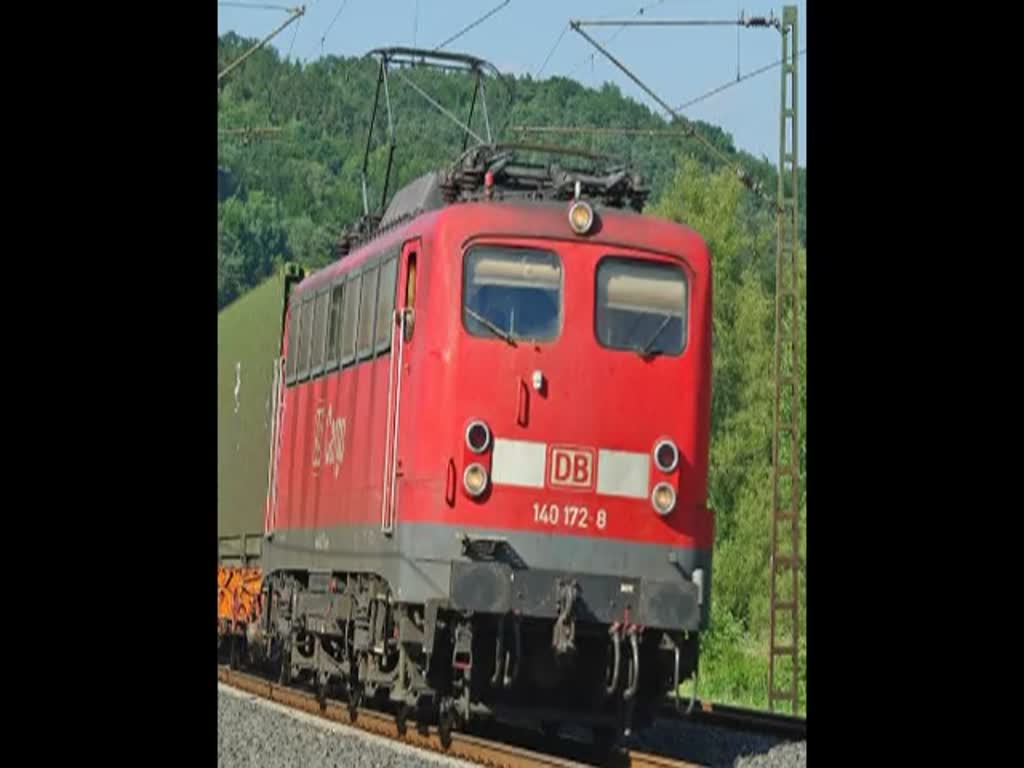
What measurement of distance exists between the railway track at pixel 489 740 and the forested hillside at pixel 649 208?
382 cm

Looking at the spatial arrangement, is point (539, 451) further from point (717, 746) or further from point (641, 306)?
point (717, 746)

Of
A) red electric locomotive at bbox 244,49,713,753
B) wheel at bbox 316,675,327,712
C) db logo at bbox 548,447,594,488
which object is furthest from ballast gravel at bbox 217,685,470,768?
db logo at bbox 548,447,594,488

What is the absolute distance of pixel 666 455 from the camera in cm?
1194

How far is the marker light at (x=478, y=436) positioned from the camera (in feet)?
38.3

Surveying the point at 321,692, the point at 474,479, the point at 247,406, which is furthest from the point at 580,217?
the point at 247,406

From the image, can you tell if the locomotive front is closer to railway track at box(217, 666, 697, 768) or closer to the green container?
railway track at box(217, 666, 697, 768)

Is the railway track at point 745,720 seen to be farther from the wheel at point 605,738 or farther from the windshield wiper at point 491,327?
the windshield wiper at point 491,327

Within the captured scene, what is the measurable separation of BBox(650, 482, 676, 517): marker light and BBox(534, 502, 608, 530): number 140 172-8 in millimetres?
330

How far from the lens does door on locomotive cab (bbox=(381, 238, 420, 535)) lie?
12141 mm

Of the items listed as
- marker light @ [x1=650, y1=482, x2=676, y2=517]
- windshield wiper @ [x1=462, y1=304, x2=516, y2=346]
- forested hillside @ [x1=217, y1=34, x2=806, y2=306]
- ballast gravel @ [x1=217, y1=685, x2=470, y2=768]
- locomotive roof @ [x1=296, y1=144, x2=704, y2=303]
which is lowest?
ballast gravel @ [x1=217, y1=685, x2=470, y2=768]

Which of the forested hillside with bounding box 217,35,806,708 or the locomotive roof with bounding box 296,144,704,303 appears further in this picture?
the forested hillside with bounding box 217,35,806,708

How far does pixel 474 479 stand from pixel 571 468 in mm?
587
